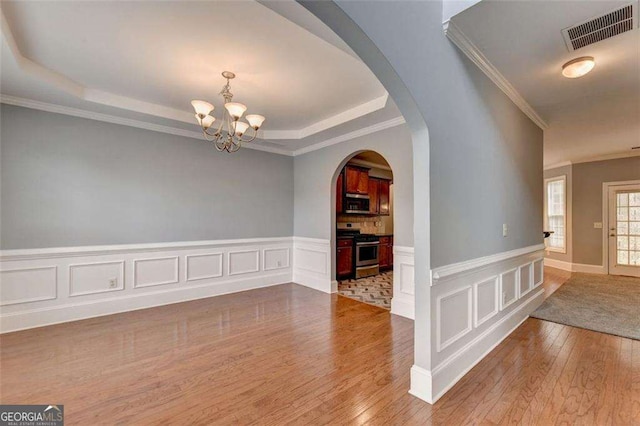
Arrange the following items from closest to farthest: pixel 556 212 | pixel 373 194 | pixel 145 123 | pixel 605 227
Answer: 1. pixel 145 123
2. pixel 605 227
3. pixel 373 194
4. pixel 556 212

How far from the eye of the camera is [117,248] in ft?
11.8

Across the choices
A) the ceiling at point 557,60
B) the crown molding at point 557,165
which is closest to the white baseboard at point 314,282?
the ceiling at point 557,60

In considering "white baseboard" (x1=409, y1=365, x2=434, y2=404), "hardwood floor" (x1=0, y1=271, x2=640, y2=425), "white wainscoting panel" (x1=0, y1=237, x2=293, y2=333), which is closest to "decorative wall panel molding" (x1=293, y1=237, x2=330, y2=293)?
"white wainscoting panel" (x1=0, y1=237, x2=293, y2=333)

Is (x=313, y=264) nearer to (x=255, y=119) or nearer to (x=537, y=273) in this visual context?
(x=255, y=119)

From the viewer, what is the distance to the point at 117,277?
142 inches

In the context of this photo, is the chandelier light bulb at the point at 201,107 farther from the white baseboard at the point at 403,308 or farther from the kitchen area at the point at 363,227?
the kitchen area at the point at 363,227

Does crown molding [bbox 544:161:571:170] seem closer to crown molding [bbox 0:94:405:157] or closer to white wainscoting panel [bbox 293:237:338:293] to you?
crown molding [bbox 0:94:405:157]

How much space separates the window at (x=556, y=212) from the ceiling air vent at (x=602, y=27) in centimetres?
598

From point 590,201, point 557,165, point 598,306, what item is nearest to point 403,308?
point 598,306

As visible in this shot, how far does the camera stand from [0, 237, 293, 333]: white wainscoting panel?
3074 millimetres

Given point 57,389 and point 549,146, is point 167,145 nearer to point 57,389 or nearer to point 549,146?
point 57,389

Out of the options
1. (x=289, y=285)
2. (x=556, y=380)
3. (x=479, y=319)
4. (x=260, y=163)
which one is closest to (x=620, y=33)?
(x=479, y=319)

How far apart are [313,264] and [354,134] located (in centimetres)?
233

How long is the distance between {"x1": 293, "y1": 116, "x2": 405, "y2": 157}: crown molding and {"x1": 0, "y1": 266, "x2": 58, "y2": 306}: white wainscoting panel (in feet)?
12.8
